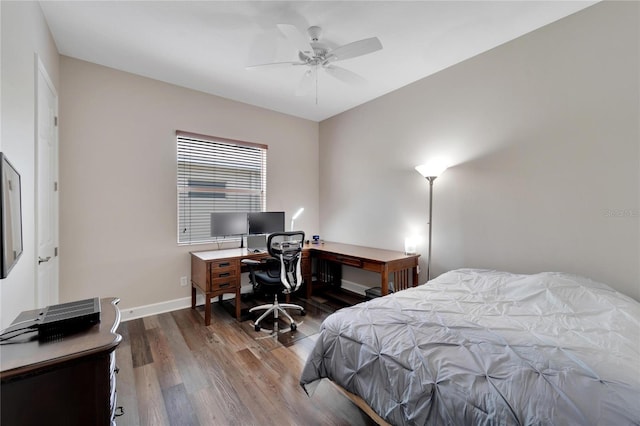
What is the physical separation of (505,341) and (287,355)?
176 cm

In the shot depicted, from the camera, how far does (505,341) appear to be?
1.36 metres

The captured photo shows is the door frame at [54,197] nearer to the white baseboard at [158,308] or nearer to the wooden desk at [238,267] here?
the white baseboard at [158,308]

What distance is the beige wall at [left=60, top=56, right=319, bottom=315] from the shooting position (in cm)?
282

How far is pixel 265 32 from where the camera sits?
2.42 metres

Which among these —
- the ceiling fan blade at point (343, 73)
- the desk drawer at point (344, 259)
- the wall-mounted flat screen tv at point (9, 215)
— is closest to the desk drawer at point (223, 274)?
the desk drawer at point (344, 259)

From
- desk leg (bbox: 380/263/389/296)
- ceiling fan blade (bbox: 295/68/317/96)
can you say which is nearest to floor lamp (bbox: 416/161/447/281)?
desk leg (bbox: 380/263/389/296)

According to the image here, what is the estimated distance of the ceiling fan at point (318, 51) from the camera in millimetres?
2070

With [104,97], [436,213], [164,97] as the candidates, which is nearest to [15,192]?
[104,97]

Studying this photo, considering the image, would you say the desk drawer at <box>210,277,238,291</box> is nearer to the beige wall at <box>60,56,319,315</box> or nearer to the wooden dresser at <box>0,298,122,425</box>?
the beige wall at <box>60,56,319,315</box>

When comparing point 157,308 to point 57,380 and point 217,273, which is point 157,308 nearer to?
point 217,273

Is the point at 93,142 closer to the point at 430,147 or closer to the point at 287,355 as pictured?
the point at 287,355

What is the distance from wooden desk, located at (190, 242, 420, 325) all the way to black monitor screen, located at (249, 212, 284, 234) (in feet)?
1.14

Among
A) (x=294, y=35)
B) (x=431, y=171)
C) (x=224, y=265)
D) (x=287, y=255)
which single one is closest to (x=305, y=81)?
(x=294, y=35)

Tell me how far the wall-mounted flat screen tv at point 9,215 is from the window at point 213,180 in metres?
2.29
